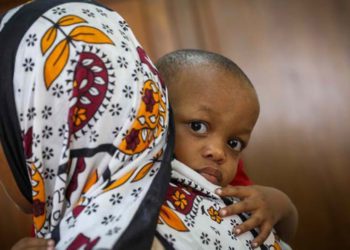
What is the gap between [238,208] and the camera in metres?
0.72

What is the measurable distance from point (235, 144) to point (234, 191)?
0.15 m

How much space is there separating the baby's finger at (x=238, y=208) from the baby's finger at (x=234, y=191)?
1 centimetres

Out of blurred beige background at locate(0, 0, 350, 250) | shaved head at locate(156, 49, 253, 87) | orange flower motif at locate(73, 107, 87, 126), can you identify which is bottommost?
blurred beige background at locate(0, 0, 350, 250)

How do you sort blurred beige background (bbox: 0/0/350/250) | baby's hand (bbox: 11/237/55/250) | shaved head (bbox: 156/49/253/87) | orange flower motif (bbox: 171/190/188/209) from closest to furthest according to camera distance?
baby's hand (bbox: 11/237/55/250) < orange flower motif (bbox: 171/190/188/209) < shaved head (bbox: 156/49/253/87) < blurred beige background (bbox: 0/0/350/250)

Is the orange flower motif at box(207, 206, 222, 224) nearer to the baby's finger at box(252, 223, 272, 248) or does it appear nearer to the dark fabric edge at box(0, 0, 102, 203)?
the baby's finger at box(252, 223, 272, 248)

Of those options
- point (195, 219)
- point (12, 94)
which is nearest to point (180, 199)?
point (195, 219)

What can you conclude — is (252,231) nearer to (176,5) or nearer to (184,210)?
(184,210)

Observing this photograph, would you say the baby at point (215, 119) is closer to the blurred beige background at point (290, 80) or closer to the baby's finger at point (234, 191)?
the baby's finger at point (234, 191)

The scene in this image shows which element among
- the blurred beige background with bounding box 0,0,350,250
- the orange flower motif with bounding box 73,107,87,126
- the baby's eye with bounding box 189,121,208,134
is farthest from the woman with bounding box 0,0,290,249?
the blurred beige background with bounding box 0,0,350,250

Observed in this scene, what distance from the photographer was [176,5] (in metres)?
1.72

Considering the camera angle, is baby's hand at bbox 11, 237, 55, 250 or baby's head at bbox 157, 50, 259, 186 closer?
baby's hand at bbox 11, 237, 55, 250

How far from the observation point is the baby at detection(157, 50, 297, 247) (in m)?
0.79

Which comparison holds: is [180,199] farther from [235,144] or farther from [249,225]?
[235,144]

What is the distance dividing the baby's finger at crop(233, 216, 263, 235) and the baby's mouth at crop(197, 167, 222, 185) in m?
0.10
